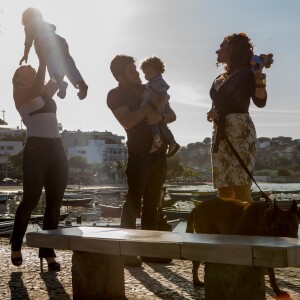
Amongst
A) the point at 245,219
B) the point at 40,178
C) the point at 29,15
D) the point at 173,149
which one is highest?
the point at 29,15

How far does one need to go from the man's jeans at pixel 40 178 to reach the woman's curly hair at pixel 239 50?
2088 millimetres

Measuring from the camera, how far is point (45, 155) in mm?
6363

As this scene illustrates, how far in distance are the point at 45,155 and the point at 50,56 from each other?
44.4 inches

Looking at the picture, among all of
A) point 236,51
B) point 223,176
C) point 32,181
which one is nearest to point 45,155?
point 32,181

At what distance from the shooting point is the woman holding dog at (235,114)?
6066mm

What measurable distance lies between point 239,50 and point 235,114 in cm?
68

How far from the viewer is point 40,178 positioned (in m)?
6.35

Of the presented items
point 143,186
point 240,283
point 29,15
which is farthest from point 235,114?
point 240,283

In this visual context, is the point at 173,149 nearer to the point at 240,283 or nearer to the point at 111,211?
the point at 240,283

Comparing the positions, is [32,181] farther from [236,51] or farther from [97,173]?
[97,173]

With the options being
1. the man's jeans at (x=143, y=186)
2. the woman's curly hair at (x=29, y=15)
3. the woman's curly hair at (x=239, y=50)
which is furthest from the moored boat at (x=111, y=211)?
the woman's curly hair at (x=29, y=15)

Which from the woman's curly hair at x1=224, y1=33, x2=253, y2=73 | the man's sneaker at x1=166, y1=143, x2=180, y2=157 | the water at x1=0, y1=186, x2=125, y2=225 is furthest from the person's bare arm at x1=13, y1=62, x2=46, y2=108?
the water at x1=0, y1=186, x2=125, y2=225

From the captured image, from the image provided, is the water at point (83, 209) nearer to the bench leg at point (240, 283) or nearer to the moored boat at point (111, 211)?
the moored boat at point (111, 211)

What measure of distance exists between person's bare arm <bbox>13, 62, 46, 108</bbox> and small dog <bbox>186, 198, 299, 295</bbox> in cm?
210
